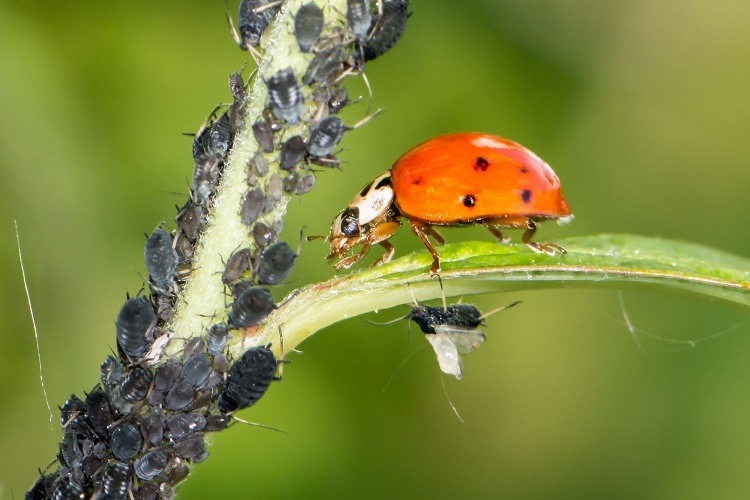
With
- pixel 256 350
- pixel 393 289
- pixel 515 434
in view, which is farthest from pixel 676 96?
pixel 256 350

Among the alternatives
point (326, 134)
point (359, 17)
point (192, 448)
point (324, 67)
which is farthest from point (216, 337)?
point (359, 17)

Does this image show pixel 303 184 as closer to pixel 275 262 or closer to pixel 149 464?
pixel 275 262

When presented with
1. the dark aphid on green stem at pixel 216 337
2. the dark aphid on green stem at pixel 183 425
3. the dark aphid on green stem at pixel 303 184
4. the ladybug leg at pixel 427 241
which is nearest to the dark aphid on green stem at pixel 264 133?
the dark aphid on green stem at pixel 303 184

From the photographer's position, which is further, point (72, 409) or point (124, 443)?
point (72, 409)

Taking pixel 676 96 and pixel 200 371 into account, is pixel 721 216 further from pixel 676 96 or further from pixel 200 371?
pixel 200 371

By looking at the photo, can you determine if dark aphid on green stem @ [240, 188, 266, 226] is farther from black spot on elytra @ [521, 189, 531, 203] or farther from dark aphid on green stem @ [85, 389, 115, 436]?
A: black spot on elytra @ [521, 189, 531, 203]

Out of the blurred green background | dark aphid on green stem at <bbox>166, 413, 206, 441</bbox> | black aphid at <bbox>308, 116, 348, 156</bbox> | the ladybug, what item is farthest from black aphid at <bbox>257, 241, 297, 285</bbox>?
the blurred green background

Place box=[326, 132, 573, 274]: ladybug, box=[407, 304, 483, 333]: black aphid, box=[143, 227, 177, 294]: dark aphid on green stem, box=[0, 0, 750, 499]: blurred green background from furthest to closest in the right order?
box=[0, 0, 750, 499]: blurred green background < box=[326, 132, 573, 274]: ladybug < box=[407, 304, 483, 333]: black aphid < box=[143, 227, 177, 294]: dark aphid on green stem
